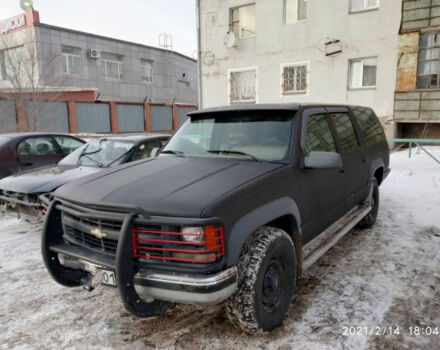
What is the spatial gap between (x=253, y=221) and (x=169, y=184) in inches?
27.4

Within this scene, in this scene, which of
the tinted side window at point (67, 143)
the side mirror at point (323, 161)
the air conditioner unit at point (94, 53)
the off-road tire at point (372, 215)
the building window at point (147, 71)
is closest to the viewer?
the side mirror at point (323, 161)

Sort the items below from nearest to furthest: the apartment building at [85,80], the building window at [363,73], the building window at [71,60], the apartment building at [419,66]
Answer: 1. the apartment building at [419,66]
2. the building window at [363,73]
3. the apartment building at [85,80]
4. the building window at [71,60]

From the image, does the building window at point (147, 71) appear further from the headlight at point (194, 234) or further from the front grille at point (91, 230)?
the headlight at point (194, 234)

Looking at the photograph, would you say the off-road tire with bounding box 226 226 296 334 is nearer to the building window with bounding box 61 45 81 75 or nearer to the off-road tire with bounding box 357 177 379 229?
the off-road tire with bounding box 357 177 379 229

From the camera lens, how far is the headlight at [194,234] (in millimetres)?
2246

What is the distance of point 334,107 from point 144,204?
9.31ft

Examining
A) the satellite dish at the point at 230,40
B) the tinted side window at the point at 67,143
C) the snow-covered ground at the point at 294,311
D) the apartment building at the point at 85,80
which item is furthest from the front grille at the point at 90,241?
the satellite dish at the point at 230,40

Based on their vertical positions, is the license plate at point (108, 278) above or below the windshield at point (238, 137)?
below

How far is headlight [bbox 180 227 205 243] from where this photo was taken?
225 cm

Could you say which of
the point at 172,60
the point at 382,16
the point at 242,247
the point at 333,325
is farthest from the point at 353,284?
the point at 172,60

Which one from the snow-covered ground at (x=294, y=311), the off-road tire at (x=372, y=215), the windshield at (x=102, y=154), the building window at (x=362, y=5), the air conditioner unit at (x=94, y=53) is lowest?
the snow-covered ground at (x=294, y=311)

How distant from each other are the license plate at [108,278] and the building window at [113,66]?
2875 cm

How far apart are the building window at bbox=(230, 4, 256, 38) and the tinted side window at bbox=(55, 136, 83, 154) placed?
10.8 meters

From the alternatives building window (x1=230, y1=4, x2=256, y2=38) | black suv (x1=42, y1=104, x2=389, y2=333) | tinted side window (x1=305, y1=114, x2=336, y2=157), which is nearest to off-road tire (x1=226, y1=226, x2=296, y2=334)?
black suv (x1=42, y1=104, x2=389, y2=333)
